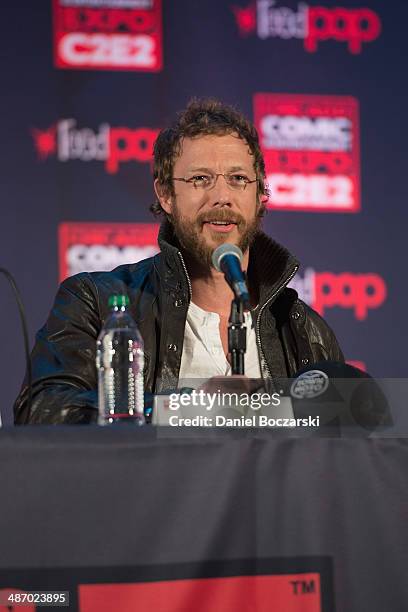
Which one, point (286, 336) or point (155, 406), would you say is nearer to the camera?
point (155, 406)

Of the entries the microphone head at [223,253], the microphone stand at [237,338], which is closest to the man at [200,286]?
the microphone head at [223,253]

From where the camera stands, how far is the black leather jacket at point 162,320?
2496mm

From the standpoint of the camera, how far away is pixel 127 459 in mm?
1335

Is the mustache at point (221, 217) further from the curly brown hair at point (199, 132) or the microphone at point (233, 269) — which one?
the microphone at point (233, 269)

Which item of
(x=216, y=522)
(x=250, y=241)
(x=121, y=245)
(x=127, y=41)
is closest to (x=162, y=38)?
(x=127, y=41)

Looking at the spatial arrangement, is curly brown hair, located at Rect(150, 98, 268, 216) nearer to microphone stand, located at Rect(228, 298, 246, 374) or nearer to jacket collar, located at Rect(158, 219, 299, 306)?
jacket collar, located at Rect(158, 219, 299, 306)

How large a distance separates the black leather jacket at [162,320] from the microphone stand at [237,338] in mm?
707

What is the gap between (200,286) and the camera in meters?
2.81

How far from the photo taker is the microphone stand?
1740 millimetres

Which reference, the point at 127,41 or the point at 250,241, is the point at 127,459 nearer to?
the point at 250,241

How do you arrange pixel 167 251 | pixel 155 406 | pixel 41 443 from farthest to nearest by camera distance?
1. pixel 167 251
2. pixel 155 406
3. pixel 41 443

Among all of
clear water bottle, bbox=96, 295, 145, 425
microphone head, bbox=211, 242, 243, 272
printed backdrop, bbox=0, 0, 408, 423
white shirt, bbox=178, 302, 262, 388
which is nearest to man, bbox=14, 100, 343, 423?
white shirt, bbox=178, 302, 262, 388

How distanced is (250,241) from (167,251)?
0.89ft

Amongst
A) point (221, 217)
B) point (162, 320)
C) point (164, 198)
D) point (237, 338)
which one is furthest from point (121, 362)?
point (164, 198)
